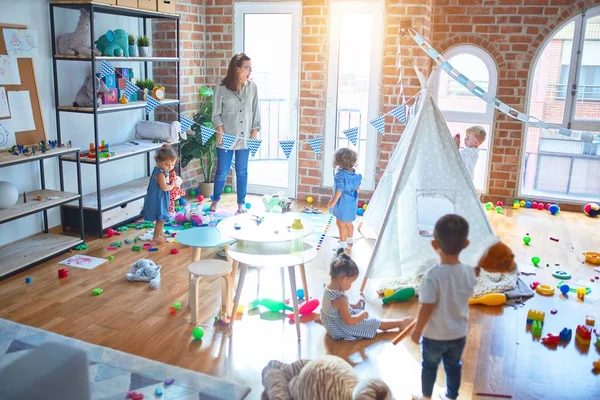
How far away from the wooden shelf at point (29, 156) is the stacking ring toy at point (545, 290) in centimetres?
361

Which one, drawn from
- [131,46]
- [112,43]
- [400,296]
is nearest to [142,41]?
[131,46]

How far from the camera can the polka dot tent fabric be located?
12.9 ft

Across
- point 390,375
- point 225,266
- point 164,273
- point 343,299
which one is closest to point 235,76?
point 164,273

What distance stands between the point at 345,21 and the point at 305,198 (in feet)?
6.26

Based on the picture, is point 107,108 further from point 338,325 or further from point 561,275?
point 561,275

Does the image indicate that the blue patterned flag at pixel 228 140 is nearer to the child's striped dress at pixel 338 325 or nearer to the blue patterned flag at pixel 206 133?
the blue patterned flag at pixel 206 133

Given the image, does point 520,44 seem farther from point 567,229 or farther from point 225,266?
point 225,266

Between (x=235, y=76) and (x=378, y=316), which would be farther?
(x=235, y=76)

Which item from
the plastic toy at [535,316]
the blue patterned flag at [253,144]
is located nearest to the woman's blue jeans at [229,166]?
the blue patterned flag at [253,144]

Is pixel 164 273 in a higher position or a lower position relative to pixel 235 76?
lower

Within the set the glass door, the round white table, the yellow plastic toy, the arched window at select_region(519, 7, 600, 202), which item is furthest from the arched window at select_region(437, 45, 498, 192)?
the round white table

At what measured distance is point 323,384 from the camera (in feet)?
8.43

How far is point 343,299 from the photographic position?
3.30 meters

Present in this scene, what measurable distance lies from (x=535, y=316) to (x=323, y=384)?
1758 mm
